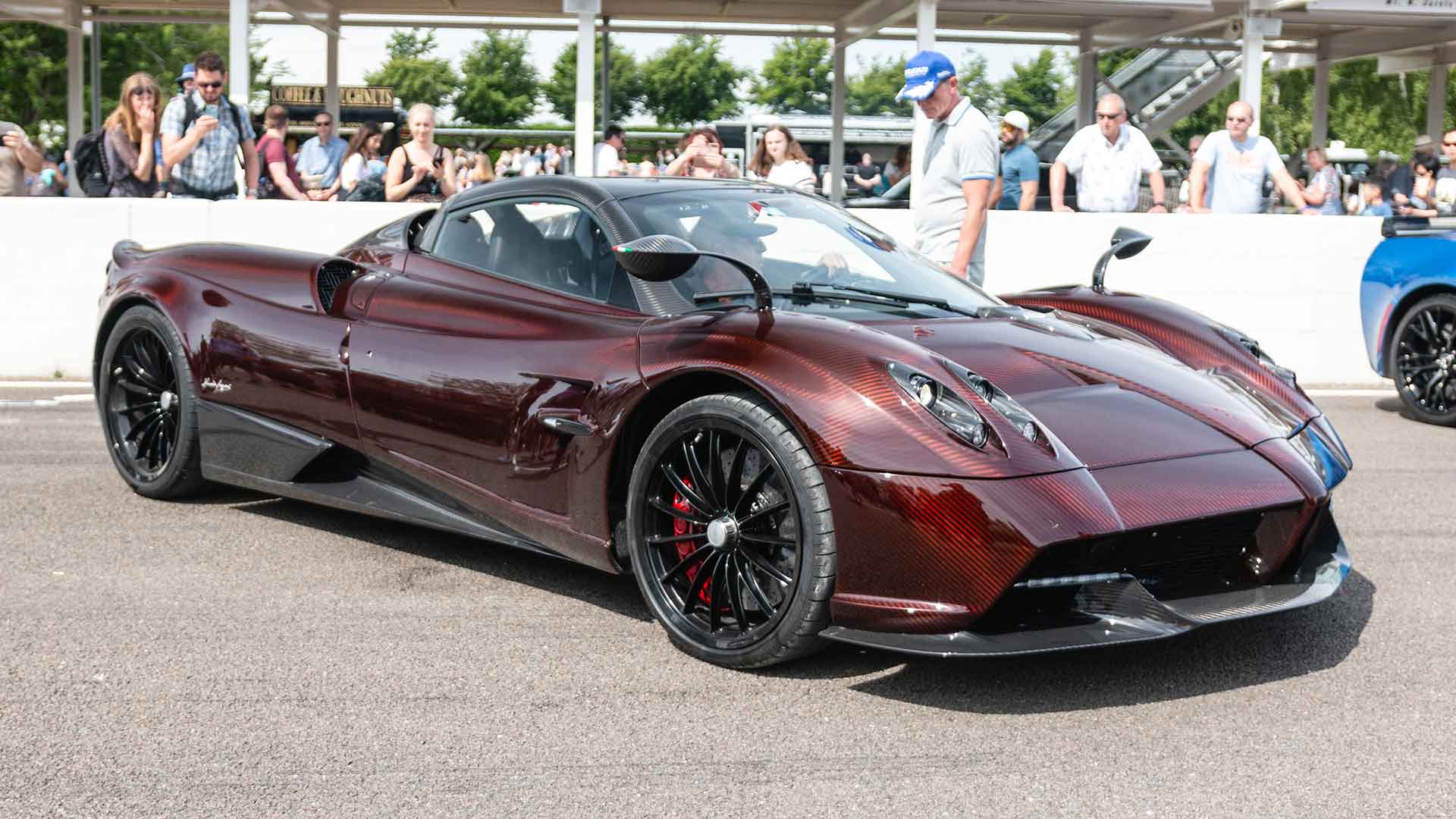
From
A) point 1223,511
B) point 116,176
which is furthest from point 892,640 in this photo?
point 116,176

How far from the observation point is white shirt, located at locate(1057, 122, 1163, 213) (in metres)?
11.2

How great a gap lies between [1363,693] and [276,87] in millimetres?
34261

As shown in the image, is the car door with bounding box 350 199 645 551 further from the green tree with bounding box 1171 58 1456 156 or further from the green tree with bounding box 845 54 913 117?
the green tree with bounding box 845 54 913 117

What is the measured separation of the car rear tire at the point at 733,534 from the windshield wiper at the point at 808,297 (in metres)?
0.55

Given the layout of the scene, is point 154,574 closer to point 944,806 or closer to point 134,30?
point 944,806

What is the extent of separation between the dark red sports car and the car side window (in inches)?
0.4

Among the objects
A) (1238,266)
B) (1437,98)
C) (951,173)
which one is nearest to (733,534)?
(951,173)

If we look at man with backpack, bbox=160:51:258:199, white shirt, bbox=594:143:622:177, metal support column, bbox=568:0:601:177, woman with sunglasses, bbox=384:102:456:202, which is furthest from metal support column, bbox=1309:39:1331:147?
man with backpack, bbox=160:51:258:199

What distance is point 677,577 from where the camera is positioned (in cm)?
416

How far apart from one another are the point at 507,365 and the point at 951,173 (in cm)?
339

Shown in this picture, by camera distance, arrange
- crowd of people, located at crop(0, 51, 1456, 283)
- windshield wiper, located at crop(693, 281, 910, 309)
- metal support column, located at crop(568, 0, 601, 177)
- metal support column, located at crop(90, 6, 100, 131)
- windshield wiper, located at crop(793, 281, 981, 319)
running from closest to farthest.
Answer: windshield wiper, located at crop(693, 281, 910, 309), windshield wiper, located at crop(793, 281, 981, 319), crowd of people, located at crop(0, 51, 1456, 283), metal support column, located at crop(568, 0, 601, 177), metal support column, located at crop(90, 6, 100, 131)

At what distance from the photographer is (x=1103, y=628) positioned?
11.9 ft

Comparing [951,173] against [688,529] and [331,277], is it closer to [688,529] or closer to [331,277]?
[331,277]

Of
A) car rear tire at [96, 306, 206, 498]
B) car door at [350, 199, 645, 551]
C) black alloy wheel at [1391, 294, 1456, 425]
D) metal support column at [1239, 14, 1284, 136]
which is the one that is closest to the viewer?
car door at [350, 199, 645, 551]
